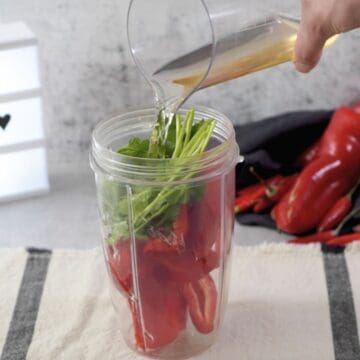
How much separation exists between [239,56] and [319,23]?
0.34 ft

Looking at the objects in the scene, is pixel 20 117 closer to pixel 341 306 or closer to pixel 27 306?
pixel 27 306

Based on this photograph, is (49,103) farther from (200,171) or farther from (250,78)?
(200,171)

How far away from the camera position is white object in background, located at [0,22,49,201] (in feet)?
4.12

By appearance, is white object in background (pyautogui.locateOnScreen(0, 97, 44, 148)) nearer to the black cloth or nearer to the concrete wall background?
the concrete wall background

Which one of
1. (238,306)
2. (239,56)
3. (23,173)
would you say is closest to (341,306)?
(238,306)

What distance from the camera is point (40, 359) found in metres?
0.99

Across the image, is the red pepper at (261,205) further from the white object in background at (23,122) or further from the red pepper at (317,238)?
the white object in background at (23,122)

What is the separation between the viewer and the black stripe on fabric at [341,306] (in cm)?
100

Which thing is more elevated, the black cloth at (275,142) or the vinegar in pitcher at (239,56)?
the vinegar in pitcher at (239,56)

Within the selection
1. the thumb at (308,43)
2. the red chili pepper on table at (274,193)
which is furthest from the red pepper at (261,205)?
the thumb at (308,43)

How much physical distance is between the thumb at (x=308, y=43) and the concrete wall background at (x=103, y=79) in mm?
493

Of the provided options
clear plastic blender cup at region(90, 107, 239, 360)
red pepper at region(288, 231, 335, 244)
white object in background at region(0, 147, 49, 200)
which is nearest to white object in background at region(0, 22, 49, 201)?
white object in background at region(0, 147, 49, 200)

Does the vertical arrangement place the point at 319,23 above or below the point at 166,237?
above

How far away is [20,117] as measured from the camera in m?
1.31
